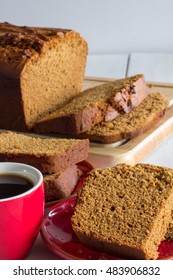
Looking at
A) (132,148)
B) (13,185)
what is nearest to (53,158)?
(13,185)

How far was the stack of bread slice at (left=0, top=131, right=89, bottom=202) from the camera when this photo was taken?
2314 mm

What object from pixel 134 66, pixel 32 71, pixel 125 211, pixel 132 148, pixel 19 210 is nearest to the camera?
pixel 19 210

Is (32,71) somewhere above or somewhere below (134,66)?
above

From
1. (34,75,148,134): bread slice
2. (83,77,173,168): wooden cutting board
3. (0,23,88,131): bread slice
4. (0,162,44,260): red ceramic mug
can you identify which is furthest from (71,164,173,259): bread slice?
(0,23,88,131): bread slice

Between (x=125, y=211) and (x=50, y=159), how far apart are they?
52 cm

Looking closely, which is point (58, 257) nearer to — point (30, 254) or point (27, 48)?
point (30, 254)

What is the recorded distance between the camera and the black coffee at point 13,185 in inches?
71.2

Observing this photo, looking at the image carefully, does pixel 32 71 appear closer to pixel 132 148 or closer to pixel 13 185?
pixel 132 148

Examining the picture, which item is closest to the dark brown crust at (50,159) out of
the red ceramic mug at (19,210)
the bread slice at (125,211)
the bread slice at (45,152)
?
the bread slice at (45,152)

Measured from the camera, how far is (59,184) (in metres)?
2.30

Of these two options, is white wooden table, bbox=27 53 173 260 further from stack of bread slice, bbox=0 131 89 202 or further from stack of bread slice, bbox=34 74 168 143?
stack of bread slice, bbox=0 131 89 202

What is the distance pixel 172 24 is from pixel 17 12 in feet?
5.56

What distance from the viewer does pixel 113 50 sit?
6.10m

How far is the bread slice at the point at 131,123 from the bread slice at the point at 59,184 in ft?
2.06
